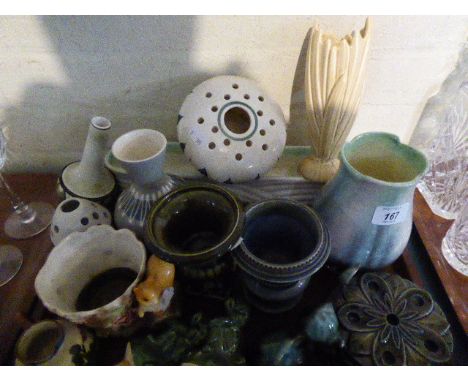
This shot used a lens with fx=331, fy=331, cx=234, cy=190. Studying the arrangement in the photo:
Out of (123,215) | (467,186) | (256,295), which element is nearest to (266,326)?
(256,295)

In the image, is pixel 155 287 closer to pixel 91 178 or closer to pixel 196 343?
pixel 196 343

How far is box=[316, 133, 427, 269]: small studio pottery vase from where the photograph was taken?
454 millimetres

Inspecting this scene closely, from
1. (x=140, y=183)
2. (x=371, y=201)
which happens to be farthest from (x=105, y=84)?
(x=371, y=201)

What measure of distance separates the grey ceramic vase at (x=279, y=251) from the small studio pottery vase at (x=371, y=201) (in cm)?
5

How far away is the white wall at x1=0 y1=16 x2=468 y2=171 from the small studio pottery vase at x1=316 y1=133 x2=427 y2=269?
7.8 inches

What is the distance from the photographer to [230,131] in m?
0.52

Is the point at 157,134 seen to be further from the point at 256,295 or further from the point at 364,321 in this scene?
the point at 364,321

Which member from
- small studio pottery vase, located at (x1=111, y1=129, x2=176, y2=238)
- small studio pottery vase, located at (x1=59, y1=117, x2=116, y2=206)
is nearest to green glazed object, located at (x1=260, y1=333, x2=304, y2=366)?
small studio pottery vase, located at (x1=111, y1=129, x2=176, y2=238)

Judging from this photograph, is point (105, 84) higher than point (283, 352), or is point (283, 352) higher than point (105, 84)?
point (105, 84)

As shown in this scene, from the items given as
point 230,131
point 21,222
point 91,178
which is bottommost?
point 21,222

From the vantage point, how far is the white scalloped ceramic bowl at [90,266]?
44 cm

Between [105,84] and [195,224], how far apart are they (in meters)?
0.33

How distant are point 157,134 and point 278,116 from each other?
20 cm

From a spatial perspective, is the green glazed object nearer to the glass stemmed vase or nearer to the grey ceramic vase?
the grey ceramic vase
